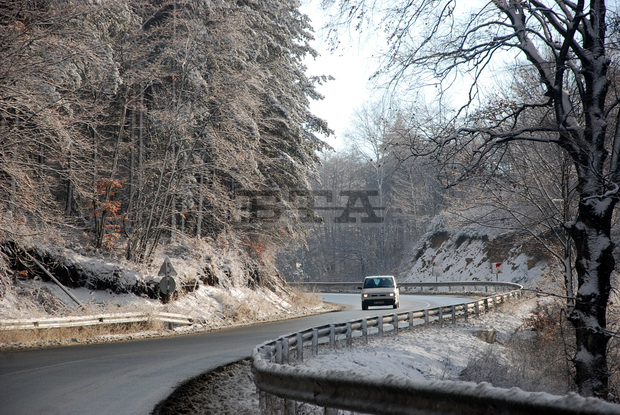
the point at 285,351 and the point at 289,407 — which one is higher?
the point at 289,407

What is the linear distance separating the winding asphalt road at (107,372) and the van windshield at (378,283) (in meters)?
12.9

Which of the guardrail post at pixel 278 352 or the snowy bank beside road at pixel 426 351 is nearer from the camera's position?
the guardrail post at pixel 278 352

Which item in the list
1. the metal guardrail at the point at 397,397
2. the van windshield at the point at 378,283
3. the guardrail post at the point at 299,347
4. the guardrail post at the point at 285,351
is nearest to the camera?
the metal guardrail at the point at 397,397

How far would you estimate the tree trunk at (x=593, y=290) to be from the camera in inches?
358

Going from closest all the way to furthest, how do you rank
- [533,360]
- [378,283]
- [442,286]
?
1. [533,360]
2. [378,283]
3. [442,286]

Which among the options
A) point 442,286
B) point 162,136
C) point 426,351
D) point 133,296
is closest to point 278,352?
point 426,351

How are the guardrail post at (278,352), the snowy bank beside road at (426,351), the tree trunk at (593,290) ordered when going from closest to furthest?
the tree trunk at (593,290)
the guardrail post at (278,352)
the snowy bank beside road at (426,351)

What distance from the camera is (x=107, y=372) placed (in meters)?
10.3

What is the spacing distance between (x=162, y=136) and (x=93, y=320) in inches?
425

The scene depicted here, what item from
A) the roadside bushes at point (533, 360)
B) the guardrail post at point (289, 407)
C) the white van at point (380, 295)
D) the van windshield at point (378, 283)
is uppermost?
the guardrail post at point (289, 407)

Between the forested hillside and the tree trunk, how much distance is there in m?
14.5

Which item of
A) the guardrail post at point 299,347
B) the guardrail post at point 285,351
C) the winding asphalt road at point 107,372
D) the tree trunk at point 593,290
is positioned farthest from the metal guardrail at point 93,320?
the tree trunk at point 593,290

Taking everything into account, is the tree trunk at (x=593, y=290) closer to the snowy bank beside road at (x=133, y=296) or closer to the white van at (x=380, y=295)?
the snowy bank beside road at (x=133, y=296)

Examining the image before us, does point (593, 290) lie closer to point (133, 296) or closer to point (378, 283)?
point (133, 296)
